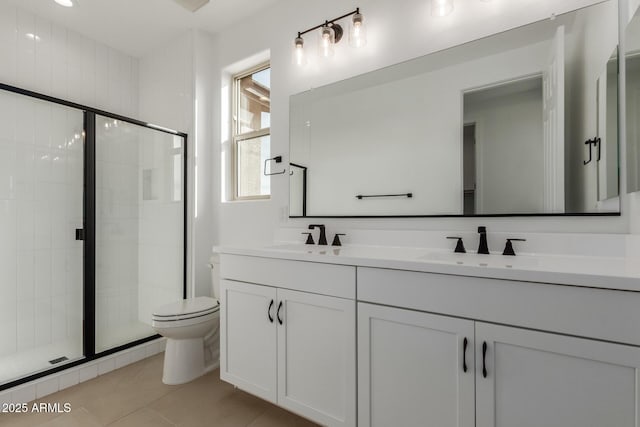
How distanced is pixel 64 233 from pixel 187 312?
1054mm

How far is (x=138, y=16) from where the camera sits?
232cm

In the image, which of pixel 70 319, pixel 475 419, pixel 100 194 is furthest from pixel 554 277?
pixel 70 319

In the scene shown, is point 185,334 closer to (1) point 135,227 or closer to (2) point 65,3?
(1) point 135,227

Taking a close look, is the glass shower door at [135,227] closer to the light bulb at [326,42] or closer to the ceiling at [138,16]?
the ceiling at [138,16]

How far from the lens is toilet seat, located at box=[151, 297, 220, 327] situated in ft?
5.95

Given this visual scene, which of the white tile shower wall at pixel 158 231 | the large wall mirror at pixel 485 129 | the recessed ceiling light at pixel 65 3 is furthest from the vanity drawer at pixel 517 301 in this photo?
the recessed ceiling light at pixel 65 3

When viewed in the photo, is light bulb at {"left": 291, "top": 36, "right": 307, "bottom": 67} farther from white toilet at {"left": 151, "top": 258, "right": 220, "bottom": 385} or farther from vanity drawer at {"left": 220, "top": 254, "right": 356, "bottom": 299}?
white toilet at {"left": 151, "top": 258, "right": 220, "bottom": 385}

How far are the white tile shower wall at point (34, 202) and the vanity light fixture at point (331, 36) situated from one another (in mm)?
1619

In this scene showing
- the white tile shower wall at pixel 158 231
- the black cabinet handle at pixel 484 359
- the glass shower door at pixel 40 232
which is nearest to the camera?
the black cabinet handle at pixel 484 359

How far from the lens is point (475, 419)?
1.00m

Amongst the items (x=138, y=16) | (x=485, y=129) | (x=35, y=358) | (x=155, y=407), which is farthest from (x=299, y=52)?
(x=35, y=358)

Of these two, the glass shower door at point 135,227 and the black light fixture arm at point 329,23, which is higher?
the black light fixture arm at point 329,23

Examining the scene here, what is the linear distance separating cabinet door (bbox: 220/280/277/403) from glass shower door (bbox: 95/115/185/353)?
107cm

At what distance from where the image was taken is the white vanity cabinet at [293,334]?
127 centimetres
